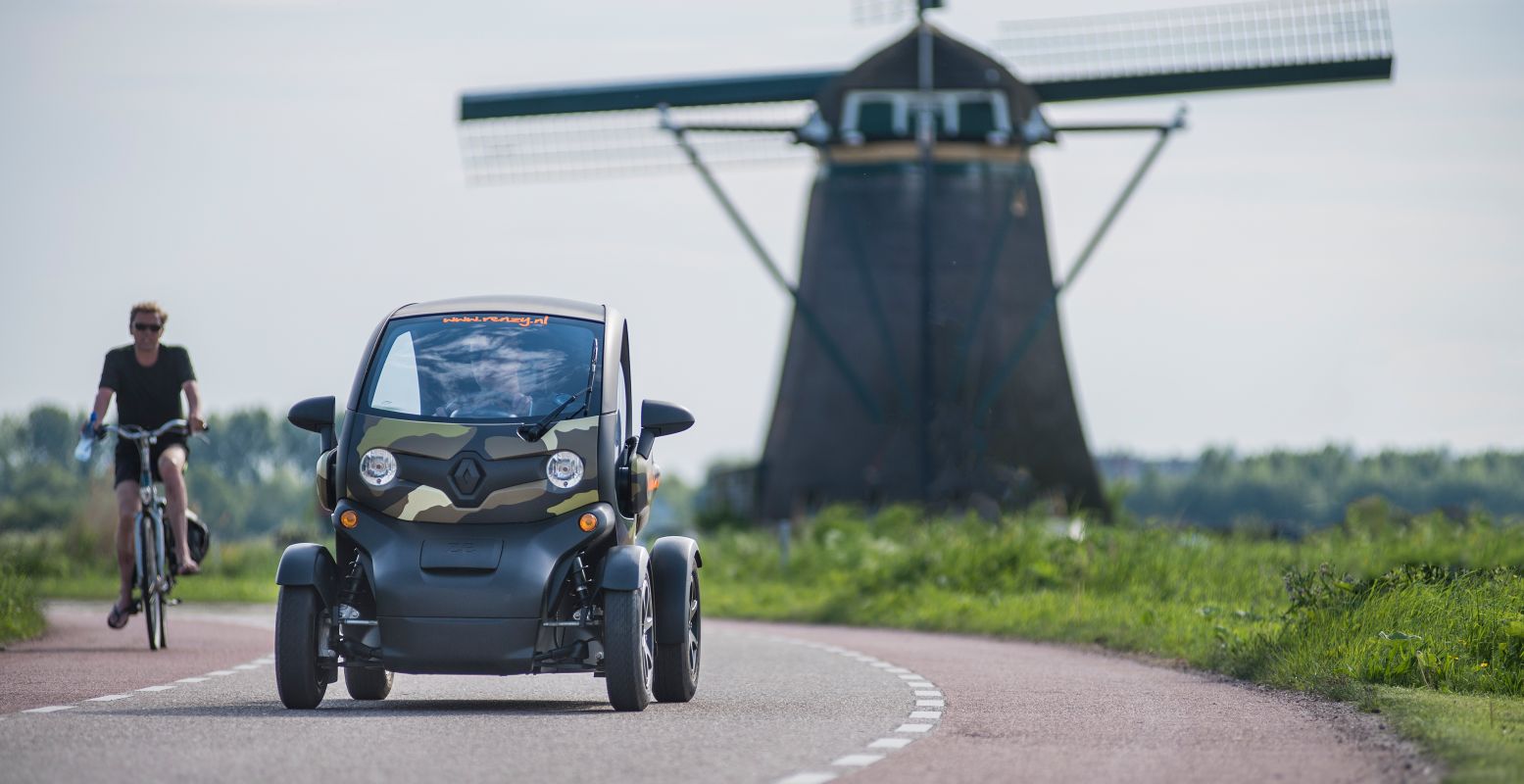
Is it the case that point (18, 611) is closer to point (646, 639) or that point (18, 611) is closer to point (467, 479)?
point (467, 479)

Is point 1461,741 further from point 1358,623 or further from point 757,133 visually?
point 757,133

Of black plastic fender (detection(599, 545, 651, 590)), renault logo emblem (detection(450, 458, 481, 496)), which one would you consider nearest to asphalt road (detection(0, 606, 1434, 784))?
black plastic fender (detection(599, 545, 651, 590))

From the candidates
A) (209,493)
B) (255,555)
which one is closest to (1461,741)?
(255,555)

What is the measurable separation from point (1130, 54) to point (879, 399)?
792 centimetres

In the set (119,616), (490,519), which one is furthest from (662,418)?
(119,616)

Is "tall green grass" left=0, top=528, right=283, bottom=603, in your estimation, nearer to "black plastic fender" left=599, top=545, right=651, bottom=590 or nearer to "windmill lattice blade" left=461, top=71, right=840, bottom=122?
"windmill lattice blade" left=461, top=71, right=840, bottom=122

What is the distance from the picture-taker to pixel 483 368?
11.9 meters

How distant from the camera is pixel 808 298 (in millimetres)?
42562

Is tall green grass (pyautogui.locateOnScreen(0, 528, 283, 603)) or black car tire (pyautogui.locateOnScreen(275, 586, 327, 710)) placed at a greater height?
black car tire (pyautogui.locateOnScreen(275, 586, 327, 710))

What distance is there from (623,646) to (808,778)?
274 cm

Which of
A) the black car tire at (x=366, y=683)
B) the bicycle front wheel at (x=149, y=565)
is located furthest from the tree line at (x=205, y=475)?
the black car tire at (x=366, y=683)

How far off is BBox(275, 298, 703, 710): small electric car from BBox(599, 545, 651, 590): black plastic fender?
0.03 feet

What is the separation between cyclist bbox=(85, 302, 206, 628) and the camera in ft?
51.1

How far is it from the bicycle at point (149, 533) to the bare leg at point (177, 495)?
90 millimetres
